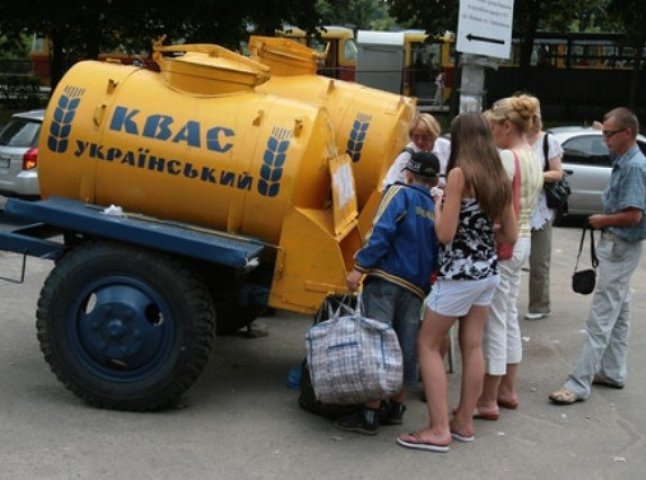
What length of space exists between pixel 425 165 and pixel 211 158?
1.20 m

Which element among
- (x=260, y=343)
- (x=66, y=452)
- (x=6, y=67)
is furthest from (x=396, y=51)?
(x=66, y=452)

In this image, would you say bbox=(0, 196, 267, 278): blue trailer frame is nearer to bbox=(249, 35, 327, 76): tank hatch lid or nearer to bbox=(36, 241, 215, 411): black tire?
bbox=(36, 241, 215, 411): black tire

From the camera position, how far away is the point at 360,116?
23.7 feet

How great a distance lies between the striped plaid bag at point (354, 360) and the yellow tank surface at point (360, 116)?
1968 mm

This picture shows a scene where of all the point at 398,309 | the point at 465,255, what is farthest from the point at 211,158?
the point at 465,255

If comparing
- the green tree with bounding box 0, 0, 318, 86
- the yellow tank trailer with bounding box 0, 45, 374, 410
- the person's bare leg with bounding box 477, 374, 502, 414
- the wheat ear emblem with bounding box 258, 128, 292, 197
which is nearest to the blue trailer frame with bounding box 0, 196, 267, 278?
the yellow tank trailer with bounding box 0, 45, 374, 410

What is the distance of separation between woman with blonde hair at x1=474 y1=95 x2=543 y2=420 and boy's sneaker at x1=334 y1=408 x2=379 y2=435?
712mm

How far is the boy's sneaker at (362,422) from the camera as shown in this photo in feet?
17.5

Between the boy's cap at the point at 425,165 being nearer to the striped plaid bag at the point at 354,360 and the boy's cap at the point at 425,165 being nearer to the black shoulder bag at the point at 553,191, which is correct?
the striped plaid bag at the point at 354,360

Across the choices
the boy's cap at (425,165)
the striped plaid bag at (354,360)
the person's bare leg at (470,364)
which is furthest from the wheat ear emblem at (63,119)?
the person's bare leg at (470,364)

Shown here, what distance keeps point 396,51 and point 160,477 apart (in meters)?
34.5

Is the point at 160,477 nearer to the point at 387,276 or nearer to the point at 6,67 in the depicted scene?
the point at 387,276

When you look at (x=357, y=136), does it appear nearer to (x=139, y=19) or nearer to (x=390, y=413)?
(x=390, y=413)

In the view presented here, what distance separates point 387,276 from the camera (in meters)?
5.24
